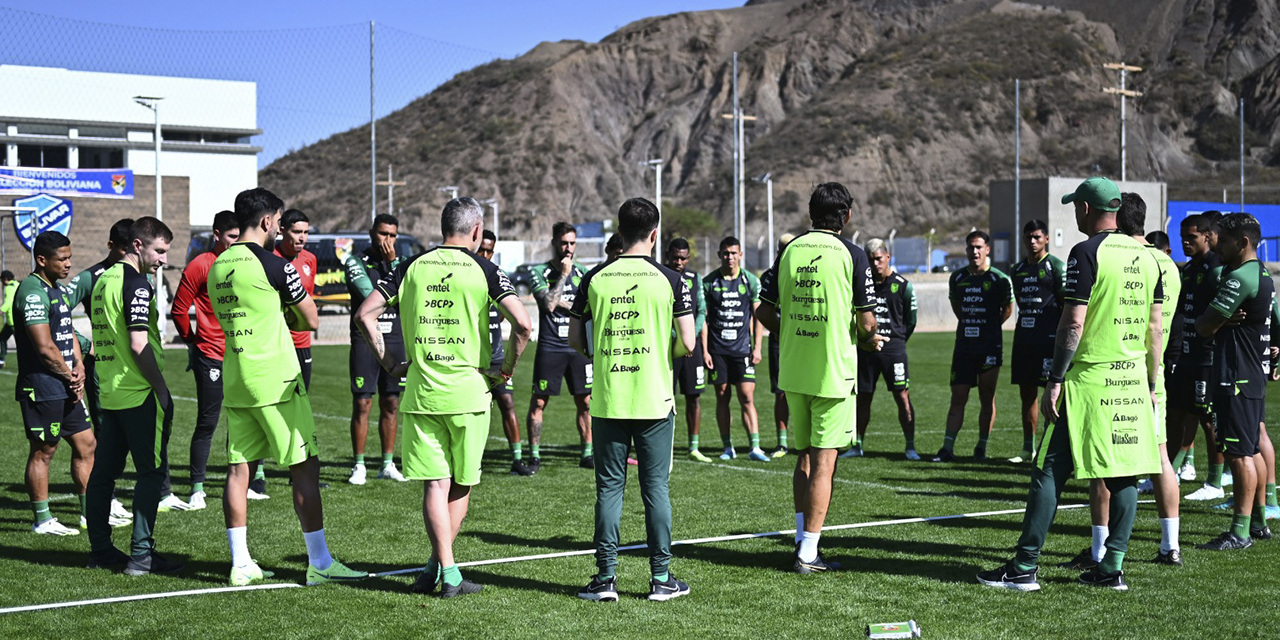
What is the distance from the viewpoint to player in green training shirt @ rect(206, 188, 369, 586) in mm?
6480

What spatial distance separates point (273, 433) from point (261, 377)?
311mm

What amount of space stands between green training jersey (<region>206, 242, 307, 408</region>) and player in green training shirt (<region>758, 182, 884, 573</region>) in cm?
277

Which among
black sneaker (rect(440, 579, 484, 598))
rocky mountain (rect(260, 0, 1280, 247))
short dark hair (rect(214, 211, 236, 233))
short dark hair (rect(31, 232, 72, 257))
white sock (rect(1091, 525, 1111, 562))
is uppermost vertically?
rocky mountain (rect(260, 0, 1280, 247))

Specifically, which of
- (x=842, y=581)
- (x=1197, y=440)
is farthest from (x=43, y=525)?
(x=1197, y=440)

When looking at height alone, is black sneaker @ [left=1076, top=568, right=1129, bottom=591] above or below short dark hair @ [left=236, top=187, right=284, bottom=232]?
below

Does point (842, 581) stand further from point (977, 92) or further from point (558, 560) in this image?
point (977, 92)

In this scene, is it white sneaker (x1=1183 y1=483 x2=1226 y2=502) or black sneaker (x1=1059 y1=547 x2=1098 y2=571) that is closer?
black sneaker (x1=1059 y1=547 x2=1098 y2=571)

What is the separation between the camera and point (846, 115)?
10662 cm

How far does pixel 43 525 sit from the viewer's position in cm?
823

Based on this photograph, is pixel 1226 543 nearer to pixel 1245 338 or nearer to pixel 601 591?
pixel 1245 338

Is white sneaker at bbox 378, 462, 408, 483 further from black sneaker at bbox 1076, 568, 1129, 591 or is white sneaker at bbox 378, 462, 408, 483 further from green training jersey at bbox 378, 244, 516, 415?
black sneaker at bbox 1076, 568, 1129, 591

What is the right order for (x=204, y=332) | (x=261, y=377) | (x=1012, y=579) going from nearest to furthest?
(x=1012, y=579) < (x=261, y=377) < (x=204, y=332)

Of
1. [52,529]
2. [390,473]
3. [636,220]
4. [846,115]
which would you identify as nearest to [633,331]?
[636,220]

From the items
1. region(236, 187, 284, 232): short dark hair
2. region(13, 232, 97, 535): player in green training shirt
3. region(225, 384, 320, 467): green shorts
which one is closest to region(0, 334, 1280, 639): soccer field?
region(13, 232, 97, 535): player in green training shirt
